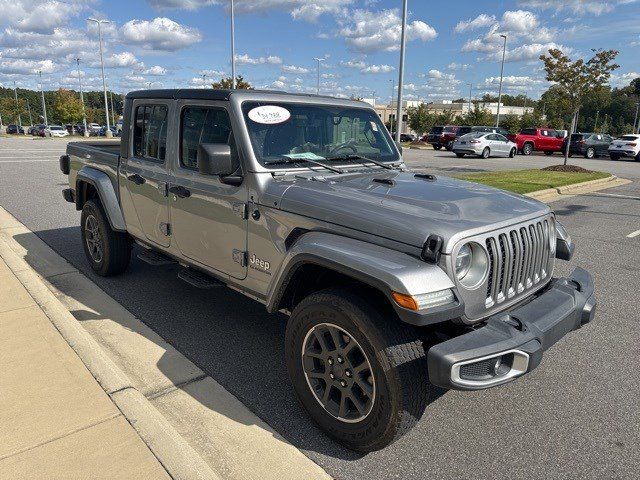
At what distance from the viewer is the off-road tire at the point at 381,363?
241 cm

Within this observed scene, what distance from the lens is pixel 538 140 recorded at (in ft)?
97.9

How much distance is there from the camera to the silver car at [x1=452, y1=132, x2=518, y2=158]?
24969mm

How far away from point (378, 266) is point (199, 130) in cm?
208

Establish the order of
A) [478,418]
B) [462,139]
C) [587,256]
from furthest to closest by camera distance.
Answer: [462,139] → [587,256] → [478,418]

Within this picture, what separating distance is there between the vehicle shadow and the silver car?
72.1 ft

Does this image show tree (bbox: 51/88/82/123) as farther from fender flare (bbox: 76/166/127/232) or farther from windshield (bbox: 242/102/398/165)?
windshield (bbox: 242/102/398/165)

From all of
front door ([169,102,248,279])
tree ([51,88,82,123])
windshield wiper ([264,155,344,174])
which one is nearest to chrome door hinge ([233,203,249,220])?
front door ([169,102,248,279])

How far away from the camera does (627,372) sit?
3.60 meters

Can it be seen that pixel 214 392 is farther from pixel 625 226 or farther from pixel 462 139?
pixel 462 139

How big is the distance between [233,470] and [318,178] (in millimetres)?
1859

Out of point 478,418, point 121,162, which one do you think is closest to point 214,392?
point 478,418

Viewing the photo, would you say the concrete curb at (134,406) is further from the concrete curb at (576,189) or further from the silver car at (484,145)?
the silver car at (484,145)

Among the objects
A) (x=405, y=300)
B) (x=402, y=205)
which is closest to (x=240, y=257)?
(x=402, y=205)

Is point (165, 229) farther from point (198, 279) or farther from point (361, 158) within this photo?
point (361, 158)
